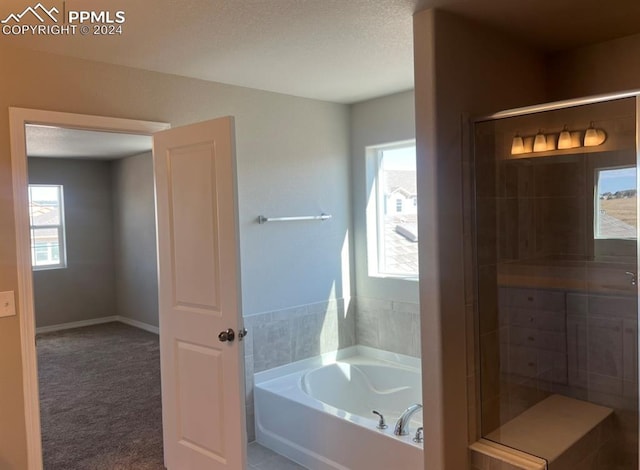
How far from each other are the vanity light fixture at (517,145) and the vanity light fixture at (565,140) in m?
0.18

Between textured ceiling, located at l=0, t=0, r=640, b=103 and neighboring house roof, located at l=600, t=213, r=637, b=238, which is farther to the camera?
neighboring house roof, located at l=600, t=213, r=637, b=238

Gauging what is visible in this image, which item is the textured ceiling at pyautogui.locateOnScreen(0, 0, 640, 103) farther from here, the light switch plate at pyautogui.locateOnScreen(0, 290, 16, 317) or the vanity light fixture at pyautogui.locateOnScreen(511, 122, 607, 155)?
the light switch plate at pyautogui.locateOnScreen(0, 290, 16, 317)

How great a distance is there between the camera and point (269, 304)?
3.76 m

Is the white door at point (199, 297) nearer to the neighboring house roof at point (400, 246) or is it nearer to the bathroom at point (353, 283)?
the bathroom at point (353, 283)

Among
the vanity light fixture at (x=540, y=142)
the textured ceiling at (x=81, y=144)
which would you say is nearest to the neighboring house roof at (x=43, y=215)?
the textured ceiling at (x=81, y=144)

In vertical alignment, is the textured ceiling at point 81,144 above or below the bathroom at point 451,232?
above

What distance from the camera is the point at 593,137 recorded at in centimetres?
246

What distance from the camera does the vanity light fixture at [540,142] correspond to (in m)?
2.56

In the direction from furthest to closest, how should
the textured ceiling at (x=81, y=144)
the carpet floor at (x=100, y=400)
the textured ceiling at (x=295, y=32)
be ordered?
the textured ceiling at (x=81, y=144)
the carpet floor at (x=100, y=400)
the textured ceiling at (x=295, y=32)

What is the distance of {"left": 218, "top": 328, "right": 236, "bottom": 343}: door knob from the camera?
8.85ft

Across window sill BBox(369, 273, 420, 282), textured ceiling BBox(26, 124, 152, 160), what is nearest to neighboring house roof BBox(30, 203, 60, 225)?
textured ceiling BBox(26, 124, 152, 160)

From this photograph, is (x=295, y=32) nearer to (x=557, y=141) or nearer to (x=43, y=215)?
(x=557, y=141)

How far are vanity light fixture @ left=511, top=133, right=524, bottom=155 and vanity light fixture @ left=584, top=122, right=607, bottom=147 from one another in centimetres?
29

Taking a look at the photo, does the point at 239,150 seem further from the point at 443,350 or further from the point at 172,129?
the point at 443,350
